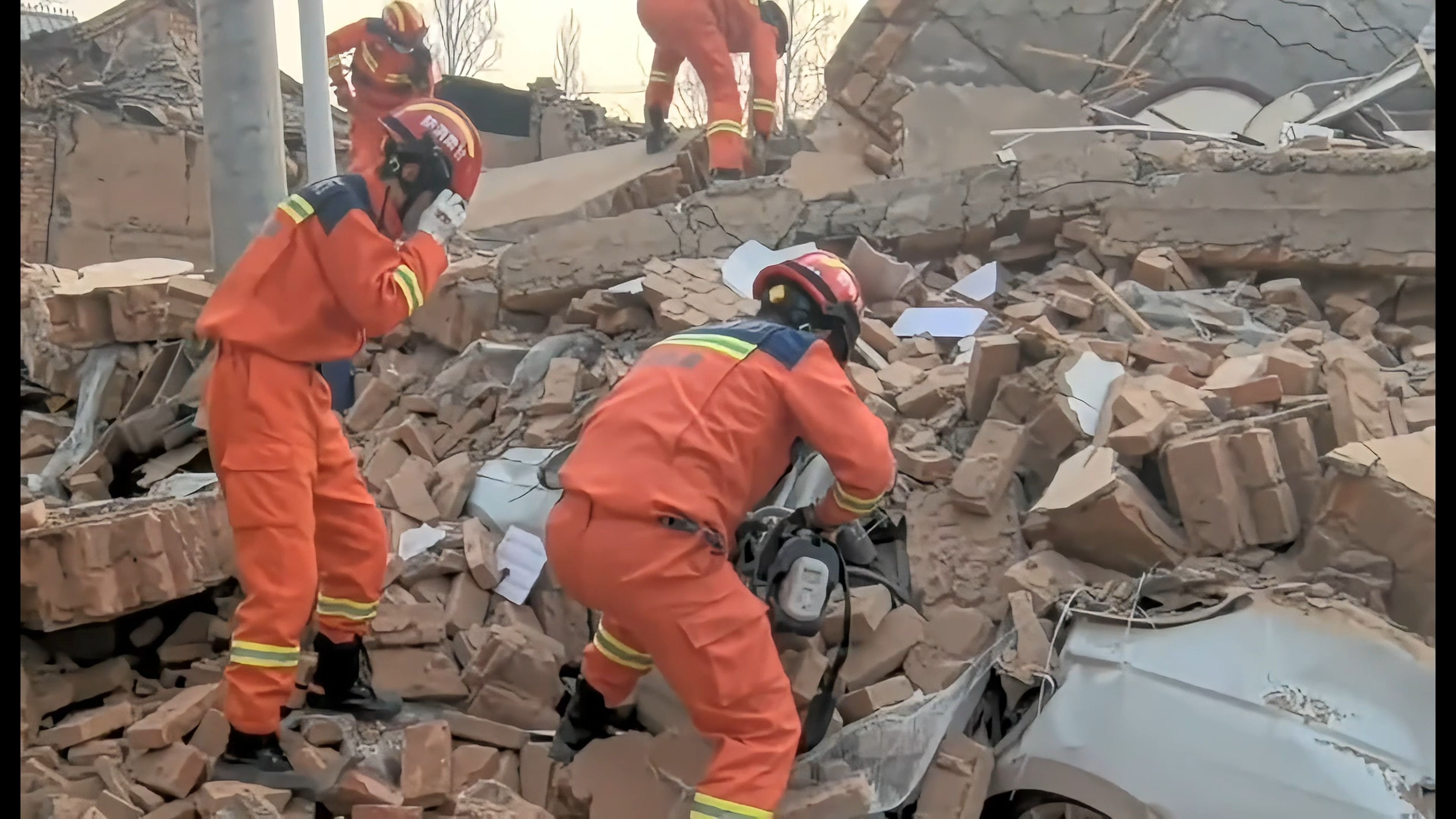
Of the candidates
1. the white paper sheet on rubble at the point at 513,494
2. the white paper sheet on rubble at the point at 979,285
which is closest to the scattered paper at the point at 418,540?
the white paper sheet on rubble at the point at 513,494

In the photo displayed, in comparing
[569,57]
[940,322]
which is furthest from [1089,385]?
[569,57]

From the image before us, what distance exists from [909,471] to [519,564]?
1.22m

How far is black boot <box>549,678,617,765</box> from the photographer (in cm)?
258

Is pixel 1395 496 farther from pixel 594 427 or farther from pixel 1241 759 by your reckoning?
pixel 594 427

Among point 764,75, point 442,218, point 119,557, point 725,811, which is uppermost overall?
point 764,75

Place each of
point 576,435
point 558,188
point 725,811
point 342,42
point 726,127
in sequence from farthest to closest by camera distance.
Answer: point 558,188 < point 726,127 < point 576,435 < point 342,42 < point 725,811

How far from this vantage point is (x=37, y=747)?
237 centimetres

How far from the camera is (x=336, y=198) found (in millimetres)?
2406

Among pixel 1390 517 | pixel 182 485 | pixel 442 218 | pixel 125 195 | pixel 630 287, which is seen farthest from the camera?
pixel 125 195

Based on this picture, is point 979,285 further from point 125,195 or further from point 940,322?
point 125,195

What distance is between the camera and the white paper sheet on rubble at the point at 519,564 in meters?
3.01

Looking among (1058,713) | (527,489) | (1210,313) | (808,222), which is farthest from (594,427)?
(1210,313)

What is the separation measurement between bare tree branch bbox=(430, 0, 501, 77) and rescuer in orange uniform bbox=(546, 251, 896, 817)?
1.21 m

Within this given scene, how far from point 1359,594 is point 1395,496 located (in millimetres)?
228
